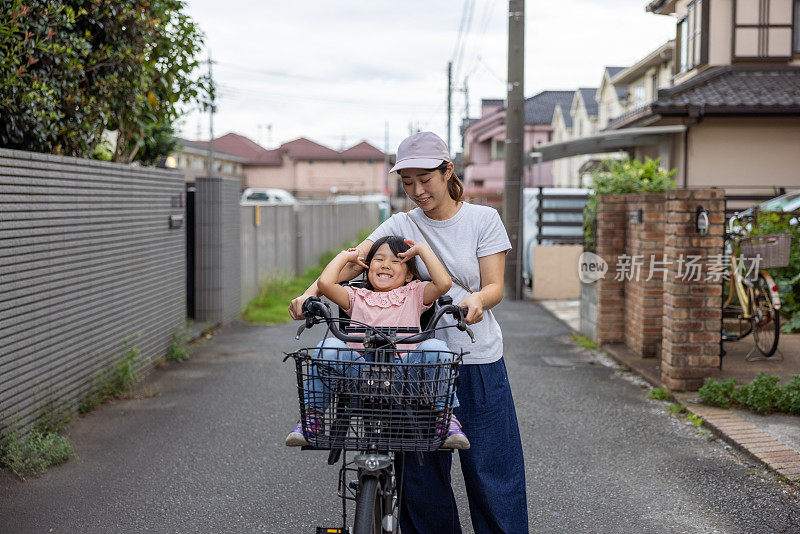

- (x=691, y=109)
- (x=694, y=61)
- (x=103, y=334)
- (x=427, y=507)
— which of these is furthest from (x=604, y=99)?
(x=427, y=507)

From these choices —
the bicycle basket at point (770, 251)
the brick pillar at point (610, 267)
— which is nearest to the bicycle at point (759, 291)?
the bicycle basket at point (770, 251)

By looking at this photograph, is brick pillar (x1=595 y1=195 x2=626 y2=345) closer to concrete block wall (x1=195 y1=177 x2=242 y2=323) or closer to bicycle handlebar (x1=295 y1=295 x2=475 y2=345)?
concrete block wall (x1=195 y1=177 x2=242 y2=323)

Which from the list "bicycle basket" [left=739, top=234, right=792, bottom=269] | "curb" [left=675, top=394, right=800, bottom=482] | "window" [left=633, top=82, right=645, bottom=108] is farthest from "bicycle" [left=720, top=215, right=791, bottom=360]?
"window" [left=633, top=82, right=645, bottom=108]

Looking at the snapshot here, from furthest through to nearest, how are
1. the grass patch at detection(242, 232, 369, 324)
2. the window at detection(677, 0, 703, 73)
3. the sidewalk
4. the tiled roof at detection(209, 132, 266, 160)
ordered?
the tiled roof at detection(209, 132, 266, 160) → the window at detection(677, 0, 703, 73) → the grass patch at detection(242, 232, 369, 324) → the sidewalk

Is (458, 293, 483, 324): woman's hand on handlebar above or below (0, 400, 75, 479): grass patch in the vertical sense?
above

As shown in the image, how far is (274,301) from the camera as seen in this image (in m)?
13.2

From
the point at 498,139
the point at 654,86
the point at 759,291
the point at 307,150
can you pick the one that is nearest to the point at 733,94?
the point at 759,291

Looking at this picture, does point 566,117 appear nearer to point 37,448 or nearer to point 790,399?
point 790,399

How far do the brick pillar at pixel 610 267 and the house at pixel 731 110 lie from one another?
718 cm

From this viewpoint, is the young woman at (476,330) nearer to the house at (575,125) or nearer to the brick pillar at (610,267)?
the brick pillar at (610,267)

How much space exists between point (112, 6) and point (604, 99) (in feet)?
104

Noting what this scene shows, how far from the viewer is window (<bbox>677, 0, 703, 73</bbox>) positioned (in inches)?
727

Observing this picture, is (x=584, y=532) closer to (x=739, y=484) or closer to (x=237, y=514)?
(x=739, y=484)

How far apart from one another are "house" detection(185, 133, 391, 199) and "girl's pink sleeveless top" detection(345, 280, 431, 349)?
58.4m
